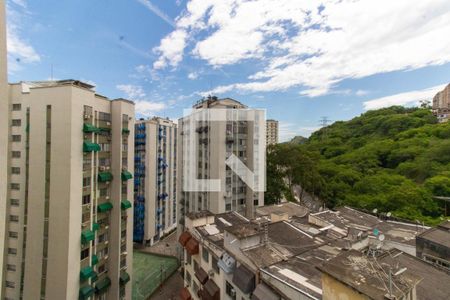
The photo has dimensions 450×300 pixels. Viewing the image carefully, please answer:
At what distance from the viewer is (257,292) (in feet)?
24.6

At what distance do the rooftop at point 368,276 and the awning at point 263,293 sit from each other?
8.60ft

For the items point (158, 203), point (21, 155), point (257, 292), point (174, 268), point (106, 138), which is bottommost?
point (174, 268)

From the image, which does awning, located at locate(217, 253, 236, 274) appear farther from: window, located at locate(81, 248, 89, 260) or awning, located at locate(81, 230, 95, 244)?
window, located at locate(81, 248, 89, 260)

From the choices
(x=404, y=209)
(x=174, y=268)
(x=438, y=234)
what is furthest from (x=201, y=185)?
(x=404, y=209)

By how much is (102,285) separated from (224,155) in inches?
549

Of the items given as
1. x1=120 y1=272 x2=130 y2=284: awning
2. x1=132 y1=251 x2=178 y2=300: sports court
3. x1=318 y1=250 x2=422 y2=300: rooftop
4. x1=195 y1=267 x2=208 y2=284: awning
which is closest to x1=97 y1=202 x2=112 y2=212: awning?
x1=120 y1=272 x2=130 y2=284: awning

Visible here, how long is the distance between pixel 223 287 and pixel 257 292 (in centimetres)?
315

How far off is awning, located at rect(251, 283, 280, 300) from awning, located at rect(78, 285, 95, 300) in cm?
1087

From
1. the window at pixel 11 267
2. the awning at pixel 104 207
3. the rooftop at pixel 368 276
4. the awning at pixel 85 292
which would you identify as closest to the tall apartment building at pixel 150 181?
the awning at pixel 104 207

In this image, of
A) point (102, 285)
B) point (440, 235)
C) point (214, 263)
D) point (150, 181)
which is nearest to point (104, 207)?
point (102, 285)

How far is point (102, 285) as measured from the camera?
14305mm

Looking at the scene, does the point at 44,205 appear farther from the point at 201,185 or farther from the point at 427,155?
the point at 427,155

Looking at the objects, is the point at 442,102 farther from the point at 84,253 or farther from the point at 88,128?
the point at 84,253

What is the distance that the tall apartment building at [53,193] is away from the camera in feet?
40.0
